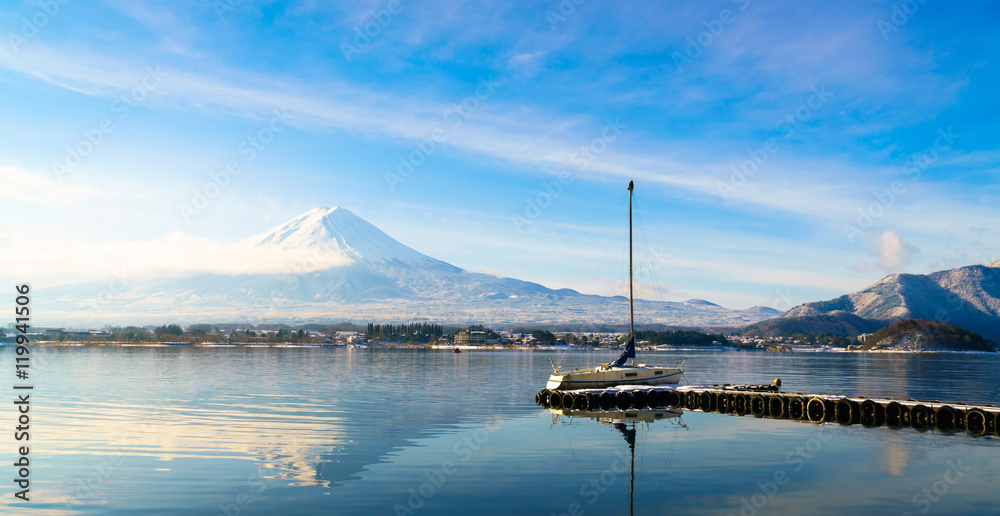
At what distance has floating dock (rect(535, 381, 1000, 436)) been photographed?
38750 millimetres

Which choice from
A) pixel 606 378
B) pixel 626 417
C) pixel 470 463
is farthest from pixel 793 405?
pixel 470 463

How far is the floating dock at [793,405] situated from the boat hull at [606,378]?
1259 millimetres

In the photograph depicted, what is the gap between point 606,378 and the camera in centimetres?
5272

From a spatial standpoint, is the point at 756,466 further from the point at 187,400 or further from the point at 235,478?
the point at 187,400

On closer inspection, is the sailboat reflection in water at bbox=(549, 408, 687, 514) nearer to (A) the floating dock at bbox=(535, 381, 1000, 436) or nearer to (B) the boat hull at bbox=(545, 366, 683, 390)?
(A) the floating dock at bbox=(535, 381, 1000, 436)

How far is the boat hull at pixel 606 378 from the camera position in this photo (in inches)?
2050

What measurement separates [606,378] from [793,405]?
1374cm

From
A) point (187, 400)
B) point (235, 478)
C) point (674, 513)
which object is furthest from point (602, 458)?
point (187, 400)

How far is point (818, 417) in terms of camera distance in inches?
1732

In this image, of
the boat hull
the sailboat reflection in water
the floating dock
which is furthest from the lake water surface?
the boat hull

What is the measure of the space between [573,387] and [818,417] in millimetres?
17348

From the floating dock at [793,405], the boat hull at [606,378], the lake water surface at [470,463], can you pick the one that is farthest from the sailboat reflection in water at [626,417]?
the boat hull at [606,378]

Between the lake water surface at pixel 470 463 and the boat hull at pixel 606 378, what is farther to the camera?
the boat hull at pixel 606 378

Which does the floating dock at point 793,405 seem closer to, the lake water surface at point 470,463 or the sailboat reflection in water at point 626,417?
the sailboat reflection in water at point 626,417
